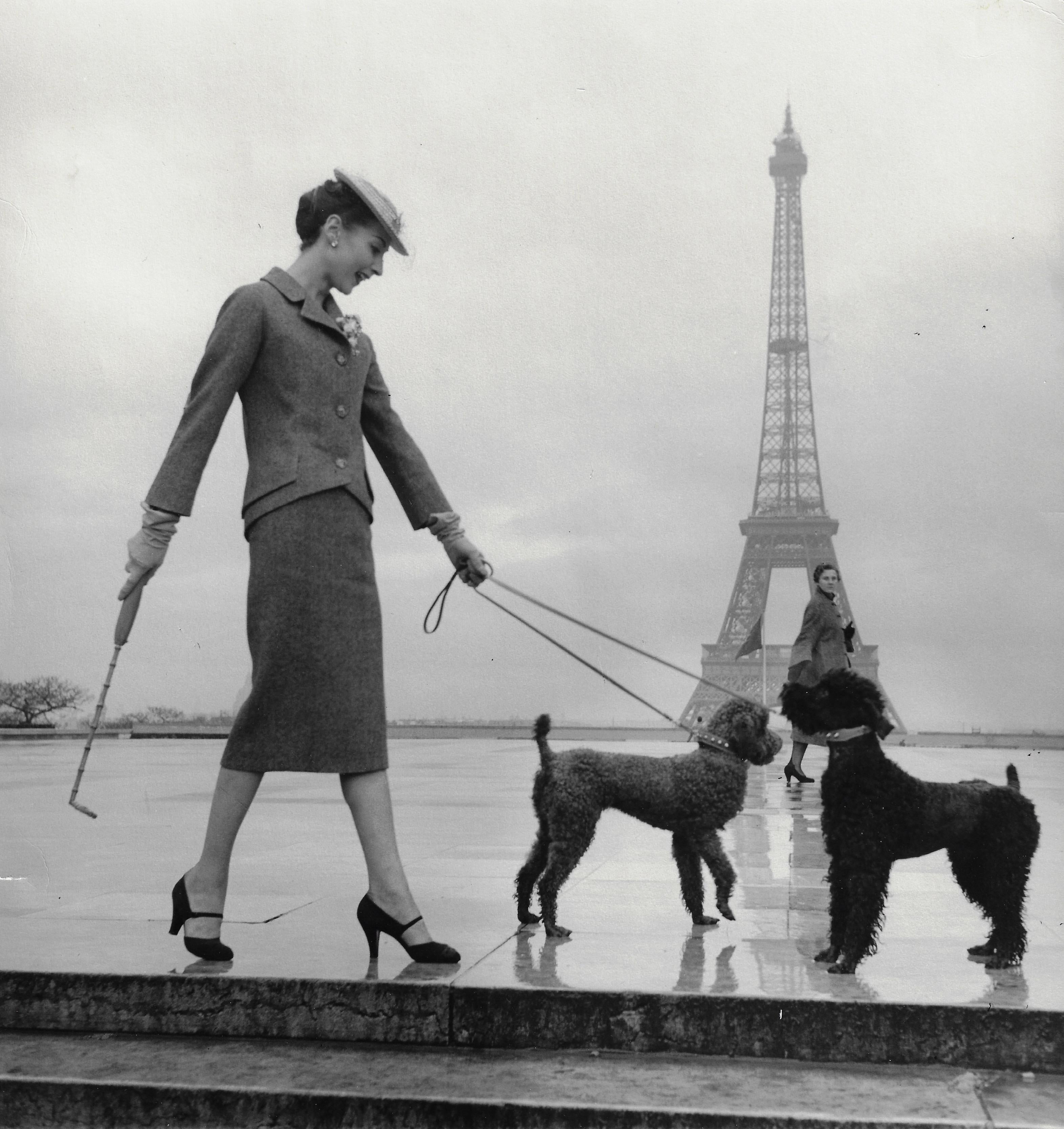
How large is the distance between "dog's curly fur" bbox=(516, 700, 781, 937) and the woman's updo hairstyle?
1.33m

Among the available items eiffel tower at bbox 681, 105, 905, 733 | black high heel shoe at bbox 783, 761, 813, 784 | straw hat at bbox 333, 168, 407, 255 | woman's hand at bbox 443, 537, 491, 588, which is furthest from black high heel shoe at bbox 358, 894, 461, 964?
eiffel tower at bbox 681, 105, 905, 733

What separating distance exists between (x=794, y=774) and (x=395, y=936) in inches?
264

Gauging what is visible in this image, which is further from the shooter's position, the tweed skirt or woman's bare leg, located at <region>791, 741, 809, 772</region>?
woman's bare leg, located at <region>791, 741, 809, 772</region>

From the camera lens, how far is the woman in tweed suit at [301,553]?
10.1ft

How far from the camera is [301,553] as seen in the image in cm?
312

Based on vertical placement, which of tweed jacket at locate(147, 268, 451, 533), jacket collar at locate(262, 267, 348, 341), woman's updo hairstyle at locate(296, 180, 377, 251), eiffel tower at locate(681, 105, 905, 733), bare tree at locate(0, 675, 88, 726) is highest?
eiffel tower at locate(681, 105, 905, 733)

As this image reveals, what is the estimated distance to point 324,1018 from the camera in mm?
2809

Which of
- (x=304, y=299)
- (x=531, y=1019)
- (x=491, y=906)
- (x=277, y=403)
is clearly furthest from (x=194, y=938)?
(x=304, y=299)

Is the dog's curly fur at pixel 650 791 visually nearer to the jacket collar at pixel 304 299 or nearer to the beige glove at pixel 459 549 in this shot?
the beige glove at pixel 459 549

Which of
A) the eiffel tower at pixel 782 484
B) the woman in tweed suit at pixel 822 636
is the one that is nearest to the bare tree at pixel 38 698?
the eiffel tower at pixel 782 484

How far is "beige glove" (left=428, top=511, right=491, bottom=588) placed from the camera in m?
3.33

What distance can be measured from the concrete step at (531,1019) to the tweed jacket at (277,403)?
1082mm

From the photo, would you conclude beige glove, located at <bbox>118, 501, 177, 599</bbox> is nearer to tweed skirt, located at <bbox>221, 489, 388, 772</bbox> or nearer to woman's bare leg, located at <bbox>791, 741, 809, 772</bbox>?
tweed skirt, located at <bbox>221, 489, 388, 772</bbox>

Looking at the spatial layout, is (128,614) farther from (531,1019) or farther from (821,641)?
(821,641)
